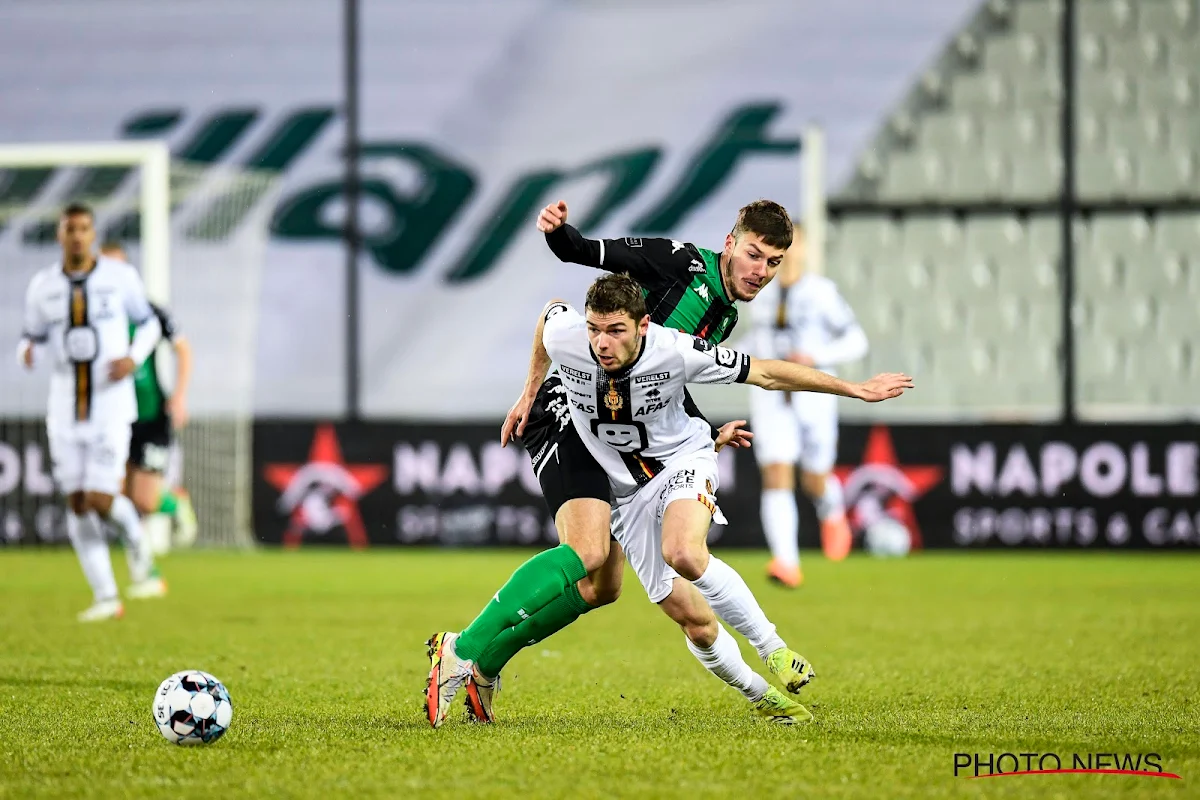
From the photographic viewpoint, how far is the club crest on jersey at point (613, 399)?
5258mm

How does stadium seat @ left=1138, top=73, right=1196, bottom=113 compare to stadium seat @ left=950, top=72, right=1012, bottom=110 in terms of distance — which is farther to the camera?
stadium seat @ left=950, top=72, right=1012, bottom=110

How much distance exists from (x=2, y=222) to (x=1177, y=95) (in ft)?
37.9

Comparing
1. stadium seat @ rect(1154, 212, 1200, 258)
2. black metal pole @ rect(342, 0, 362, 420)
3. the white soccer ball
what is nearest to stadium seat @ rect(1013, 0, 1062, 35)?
stadium seat @ rect(1154, 212, 1200, 258)

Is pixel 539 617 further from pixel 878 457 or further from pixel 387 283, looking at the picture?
pixel 387 283

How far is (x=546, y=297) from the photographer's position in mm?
18344

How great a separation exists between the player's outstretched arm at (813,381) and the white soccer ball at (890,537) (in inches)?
369

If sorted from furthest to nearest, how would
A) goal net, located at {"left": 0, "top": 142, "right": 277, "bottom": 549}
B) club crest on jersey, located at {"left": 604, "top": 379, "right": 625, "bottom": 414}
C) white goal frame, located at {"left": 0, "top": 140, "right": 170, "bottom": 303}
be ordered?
goal net, located at {"left": 0, "top": 142, "right": 277, "bottom": 549} → white goal frame, located at {"left": 0, "top": 140, "right": 170, "bottom": 303} → club crest on jersey, located at {"left": 604, "top": 379, "right": 625, "bottom": 414}

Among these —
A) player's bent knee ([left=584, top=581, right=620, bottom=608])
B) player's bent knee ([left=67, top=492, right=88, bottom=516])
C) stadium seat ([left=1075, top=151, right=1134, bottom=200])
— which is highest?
stadium seat ([left=1075, top=151, right=1134, bottom=200])

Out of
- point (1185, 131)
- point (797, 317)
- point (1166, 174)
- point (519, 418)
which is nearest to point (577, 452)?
point (519, 418)

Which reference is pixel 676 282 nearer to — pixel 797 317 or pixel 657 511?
pixel 657 511

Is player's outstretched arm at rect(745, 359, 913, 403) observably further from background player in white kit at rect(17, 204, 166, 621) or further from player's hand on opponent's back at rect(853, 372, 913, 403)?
background player in white kit at rect(17, 204, 166, 621)

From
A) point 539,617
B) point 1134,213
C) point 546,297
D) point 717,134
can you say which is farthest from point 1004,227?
point 539,617

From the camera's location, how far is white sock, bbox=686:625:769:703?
529cm

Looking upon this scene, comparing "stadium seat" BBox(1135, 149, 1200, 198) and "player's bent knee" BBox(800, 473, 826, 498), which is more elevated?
"stadium seat" BBox(1135, 149, 1200, 198)
